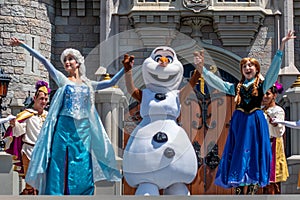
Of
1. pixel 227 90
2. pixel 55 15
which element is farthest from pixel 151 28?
pixel 227 90

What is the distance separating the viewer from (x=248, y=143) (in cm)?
697

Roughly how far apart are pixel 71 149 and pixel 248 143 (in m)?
1.34

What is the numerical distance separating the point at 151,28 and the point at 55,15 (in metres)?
1.55

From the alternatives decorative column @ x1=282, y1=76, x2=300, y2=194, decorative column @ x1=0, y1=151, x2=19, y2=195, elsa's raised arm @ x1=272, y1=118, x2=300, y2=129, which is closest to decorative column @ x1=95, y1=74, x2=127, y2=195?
decorative column @ x1=0, y1=151, x2=19, y2=195

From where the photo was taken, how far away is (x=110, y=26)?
40.2 feet

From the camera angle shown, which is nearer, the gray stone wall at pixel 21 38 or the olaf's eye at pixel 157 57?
the olaf's eye at pixel 157 57

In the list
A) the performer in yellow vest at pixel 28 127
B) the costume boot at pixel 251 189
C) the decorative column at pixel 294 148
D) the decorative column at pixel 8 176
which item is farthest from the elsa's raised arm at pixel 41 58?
the decorative column at pixel 294 148

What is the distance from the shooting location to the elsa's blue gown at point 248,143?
6.93 meters

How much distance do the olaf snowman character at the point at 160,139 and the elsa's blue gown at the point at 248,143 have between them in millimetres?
394

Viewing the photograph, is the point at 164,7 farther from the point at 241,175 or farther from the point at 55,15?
the point at 241,175

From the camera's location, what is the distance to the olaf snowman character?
6.46m

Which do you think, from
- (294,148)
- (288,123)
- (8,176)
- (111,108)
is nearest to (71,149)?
(288,123)

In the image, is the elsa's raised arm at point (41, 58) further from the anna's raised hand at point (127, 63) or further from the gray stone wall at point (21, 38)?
the gray stone wall at point (21, 38)

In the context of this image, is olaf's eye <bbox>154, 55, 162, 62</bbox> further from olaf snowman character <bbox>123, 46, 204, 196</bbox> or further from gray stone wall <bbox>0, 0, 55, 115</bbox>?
gray stone wall <bbox>0, 0, 55, 115</bbox>
